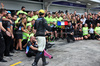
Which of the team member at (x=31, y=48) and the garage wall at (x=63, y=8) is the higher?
the garage wall at (x=63, y=8)

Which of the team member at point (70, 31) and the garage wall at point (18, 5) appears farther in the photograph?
the garage wall at point (18, 5)

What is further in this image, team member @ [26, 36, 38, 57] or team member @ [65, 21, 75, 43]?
team member @ [65, 21, 75, 43]

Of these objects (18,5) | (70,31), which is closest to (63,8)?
(18,5)

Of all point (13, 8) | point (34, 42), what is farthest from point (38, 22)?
point (13, 8)

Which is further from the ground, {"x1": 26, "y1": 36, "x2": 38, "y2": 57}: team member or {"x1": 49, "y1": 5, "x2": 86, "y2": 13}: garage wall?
{"x1": 49, "y1": 5, "x2": 86, "y2": 13}: garage wall

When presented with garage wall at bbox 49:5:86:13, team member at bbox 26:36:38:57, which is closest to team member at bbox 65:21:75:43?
team member at bbox 26:36:38:57

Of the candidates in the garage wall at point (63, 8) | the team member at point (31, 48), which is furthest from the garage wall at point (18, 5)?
the team member at point (31, 48)

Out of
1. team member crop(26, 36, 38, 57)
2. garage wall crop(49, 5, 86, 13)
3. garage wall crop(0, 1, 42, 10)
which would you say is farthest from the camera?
garage wall crop(49, 5, 86, 13)

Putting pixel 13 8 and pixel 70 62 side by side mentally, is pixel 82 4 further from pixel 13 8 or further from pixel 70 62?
pixel 70 62

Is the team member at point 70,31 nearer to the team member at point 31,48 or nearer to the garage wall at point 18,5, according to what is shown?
the team member at point 31,48

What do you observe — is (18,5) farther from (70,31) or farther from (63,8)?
(63,8)

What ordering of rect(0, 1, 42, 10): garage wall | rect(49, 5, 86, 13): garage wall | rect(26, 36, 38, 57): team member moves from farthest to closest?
1. rect(49, 5, 86, 13): garage wall
2. rect(0, 1, 42, 10): garage wall
3. rect(26, 36, 38, 57): team member

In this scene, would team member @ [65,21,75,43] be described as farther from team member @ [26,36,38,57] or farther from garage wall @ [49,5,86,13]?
garage wall @ [49,5,86,13]

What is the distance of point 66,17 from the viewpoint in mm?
9344
